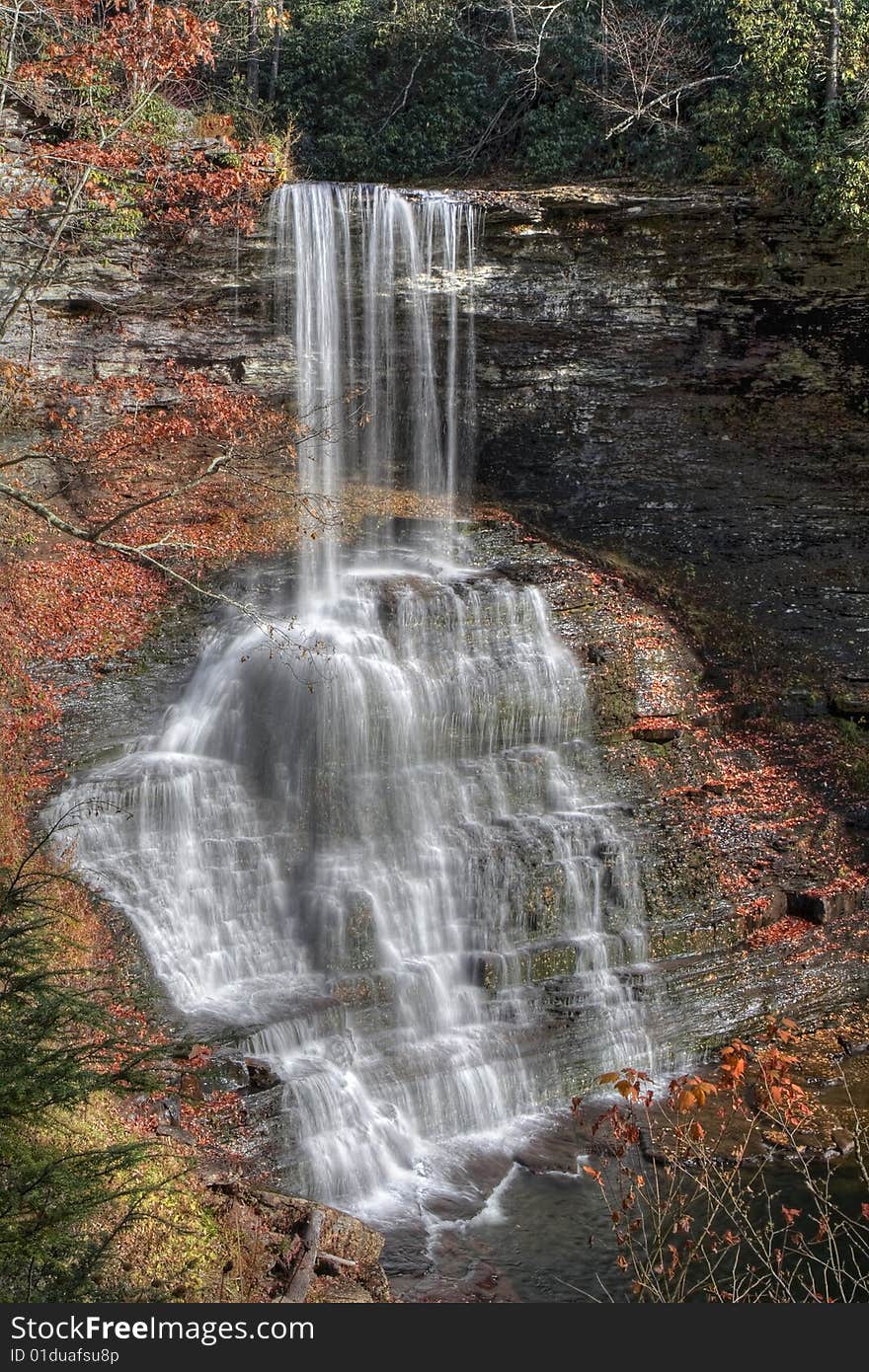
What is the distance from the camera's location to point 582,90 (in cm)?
1670

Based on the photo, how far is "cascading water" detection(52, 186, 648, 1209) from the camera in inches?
362

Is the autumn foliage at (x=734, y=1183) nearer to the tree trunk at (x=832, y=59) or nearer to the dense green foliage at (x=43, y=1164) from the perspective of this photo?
the dense green foliage at (x=43, y=1164)

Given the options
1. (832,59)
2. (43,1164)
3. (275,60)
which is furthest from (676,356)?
(43,1164)

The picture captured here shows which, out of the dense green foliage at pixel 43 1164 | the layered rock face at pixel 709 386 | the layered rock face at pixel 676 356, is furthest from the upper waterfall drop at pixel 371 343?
the dense green foliage at pixel 43 1164

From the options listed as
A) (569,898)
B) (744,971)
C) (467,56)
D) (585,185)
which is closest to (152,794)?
(569,898)

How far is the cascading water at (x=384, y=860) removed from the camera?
30.2ft

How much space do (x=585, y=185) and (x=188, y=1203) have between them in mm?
13409

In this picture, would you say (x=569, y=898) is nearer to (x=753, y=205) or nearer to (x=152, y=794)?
(x=152, y=794)

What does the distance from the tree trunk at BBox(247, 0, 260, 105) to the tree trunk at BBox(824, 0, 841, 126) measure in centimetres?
917

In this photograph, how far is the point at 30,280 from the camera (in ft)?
27.5

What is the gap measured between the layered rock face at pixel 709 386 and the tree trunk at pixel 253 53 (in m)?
6.68

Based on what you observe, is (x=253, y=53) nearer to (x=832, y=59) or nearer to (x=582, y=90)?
(x=582, y=90)

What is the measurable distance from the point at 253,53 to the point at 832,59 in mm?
9504

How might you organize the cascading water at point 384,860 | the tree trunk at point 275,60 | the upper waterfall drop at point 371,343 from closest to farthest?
the cascading water at point 384,860 < the upper waterfall drop at point 371,343 < the tree trunk at point 275,60
